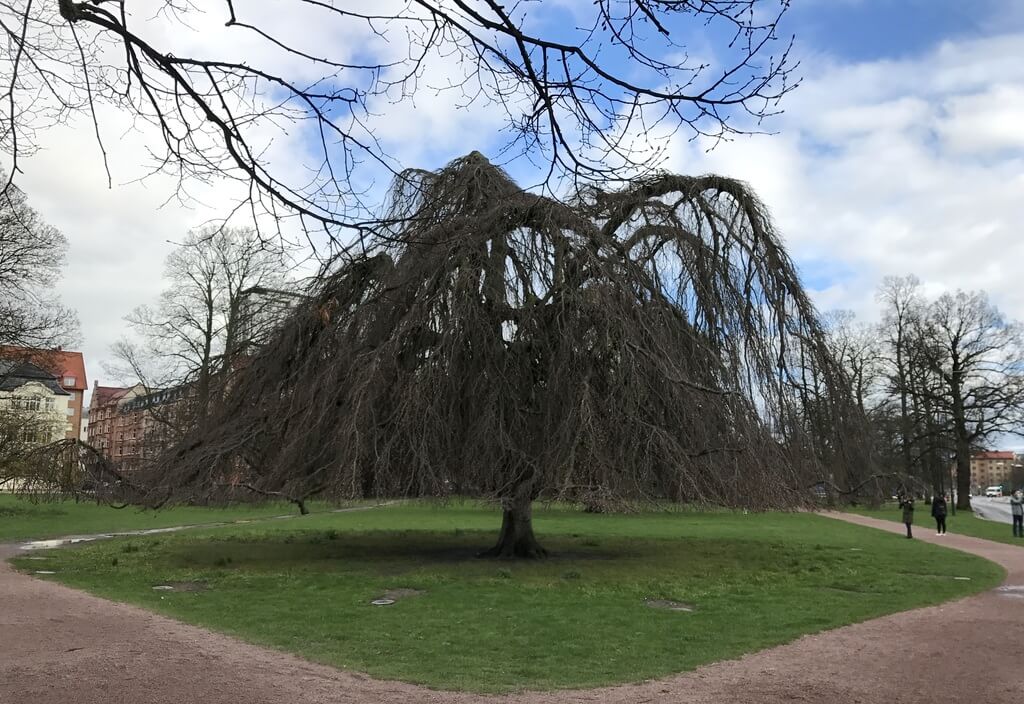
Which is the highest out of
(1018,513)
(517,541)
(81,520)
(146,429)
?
(146,429)

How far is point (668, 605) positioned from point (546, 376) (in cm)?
436

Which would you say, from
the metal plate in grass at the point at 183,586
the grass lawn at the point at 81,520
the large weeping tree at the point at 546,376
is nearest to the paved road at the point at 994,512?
the large weeping tree at the point at 546,376

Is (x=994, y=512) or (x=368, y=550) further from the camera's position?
(x=994, y=512)

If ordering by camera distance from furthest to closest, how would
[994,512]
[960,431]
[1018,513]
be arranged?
[994,512], [960,431], [1018,513]

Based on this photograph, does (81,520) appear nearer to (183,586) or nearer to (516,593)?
(183,586)

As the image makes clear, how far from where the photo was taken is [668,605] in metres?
10.4

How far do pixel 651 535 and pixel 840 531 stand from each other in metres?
7.54

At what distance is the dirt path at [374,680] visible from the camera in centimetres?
594

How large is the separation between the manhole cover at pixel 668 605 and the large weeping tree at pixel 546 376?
149cm

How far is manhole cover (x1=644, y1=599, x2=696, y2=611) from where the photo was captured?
1011cm

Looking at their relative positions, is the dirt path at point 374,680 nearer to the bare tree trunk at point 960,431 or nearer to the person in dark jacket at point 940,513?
→ the person in dark jacket at point 940,513

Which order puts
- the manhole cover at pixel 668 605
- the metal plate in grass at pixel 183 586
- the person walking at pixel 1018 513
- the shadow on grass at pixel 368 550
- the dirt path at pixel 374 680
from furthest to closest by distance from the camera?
the person walking at pixel 1018 513
the shadow on grass at pixel 368 550
the metal plate in grass at pixel 183 586
the manhole cover at pixel 668 605
the dirt path at pixel 374 680

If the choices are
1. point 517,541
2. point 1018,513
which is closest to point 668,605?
point 517,541

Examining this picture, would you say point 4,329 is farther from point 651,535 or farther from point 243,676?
point 243,676
